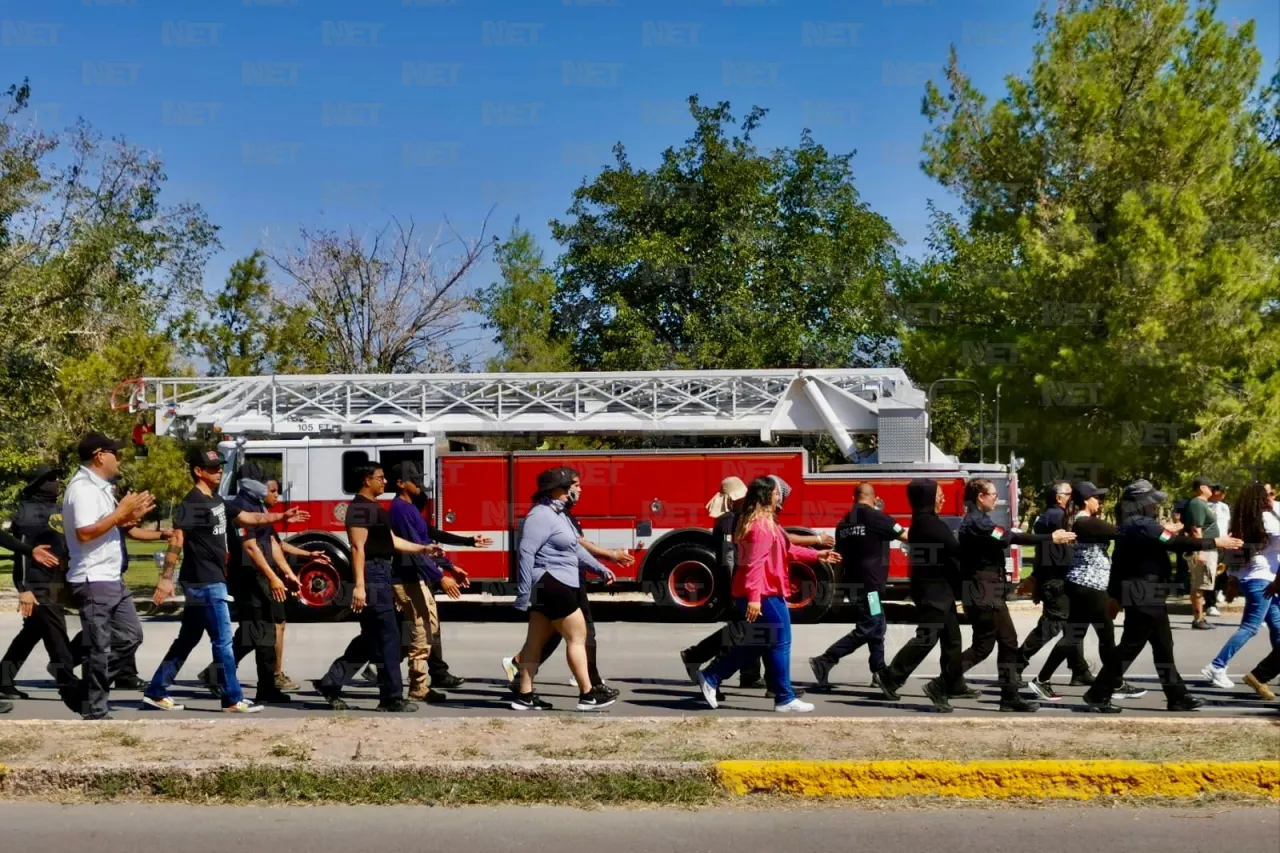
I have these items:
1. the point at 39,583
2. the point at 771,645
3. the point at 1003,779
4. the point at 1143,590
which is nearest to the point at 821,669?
the point at 771,645

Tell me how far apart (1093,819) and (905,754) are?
43.4 inches

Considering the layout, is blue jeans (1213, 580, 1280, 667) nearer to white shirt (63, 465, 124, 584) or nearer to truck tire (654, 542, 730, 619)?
truck tire (654, 542, 730, 619)

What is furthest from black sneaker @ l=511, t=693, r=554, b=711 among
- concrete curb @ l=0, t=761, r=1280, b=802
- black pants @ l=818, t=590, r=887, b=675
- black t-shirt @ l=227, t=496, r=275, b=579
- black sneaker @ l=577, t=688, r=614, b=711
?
concrete curb @ l=0, t=761, r=1280, b=802

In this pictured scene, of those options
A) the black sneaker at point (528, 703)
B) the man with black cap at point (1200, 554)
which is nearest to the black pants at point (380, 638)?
the black sneaker at point (528, 703)

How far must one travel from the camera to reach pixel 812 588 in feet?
52.3

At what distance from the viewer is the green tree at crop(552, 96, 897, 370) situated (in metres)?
36.2

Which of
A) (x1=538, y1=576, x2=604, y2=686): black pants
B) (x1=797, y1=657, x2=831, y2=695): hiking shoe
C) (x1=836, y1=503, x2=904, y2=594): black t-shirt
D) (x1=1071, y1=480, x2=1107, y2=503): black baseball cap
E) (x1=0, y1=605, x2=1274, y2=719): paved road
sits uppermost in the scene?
(x1=1071, y1=480, x2=1107, y2=503): black baseball cap

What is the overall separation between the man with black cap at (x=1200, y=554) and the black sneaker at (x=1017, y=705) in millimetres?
5845

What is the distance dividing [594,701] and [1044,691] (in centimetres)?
334

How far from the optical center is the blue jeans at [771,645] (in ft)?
29.9

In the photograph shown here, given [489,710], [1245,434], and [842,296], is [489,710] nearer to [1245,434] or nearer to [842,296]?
[1245,434]

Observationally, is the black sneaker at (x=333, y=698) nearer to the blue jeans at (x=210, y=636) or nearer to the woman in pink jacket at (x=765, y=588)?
the blue jeans at (x=210, y=636)

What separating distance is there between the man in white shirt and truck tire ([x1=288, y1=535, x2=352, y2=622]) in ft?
24.2

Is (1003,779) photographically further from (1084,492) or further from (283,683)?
(283,683)
